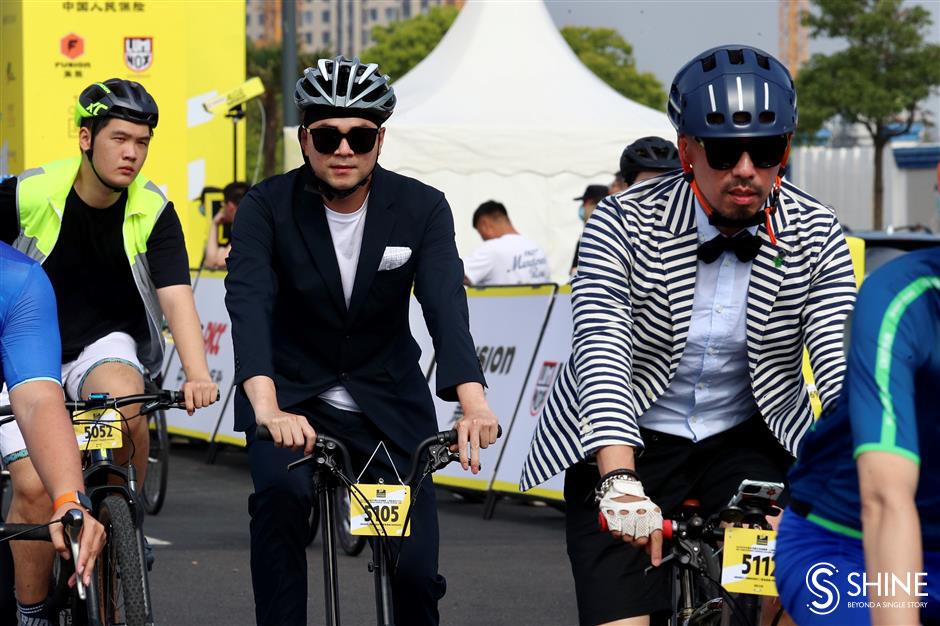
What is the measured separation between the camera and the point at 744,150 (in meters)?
3.82

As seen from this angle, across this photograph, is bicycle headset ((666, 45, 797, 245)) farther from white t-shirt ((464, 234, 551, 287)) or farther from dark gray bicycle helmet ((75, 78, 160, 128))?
white t-shirt ((464, 234, 551, 287))

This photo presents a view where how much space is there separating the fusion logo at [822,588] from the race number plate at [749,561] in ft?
2.11

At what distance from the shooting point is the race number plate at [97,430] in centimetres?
605

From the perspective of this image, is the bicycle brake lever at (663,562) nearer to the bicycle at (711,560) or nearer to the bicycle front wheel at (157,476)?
the bicycle at (711,560)

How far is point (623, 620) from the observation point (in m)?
3.87

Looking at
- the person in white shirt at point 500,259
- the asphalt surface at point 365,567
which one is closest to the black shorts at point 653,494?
the asphalt surface at point 365,567

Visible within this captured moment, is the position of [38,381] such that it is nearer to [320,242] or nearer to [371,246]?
[320,242]

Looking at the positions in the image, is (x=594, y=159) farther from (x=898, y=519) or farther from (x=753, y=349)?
(x=898, y=519)

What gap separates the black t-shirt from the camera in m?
6.39

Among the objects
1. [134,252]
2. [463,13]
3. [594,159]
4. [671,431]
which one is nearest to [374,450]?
[671,431]

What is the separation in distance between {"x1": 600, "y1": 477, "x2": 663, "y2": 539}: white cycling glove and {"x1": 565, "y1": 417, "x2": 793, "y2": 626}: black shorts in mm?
349

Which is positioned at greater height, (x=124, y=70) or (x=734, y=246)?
(x=124, y=70)

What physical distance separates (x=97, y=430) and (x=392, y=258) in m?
1.55

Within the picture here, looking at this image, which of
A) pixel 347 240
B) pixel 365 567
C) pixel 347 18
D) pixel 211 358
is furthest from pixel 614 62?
pixel 347 18
